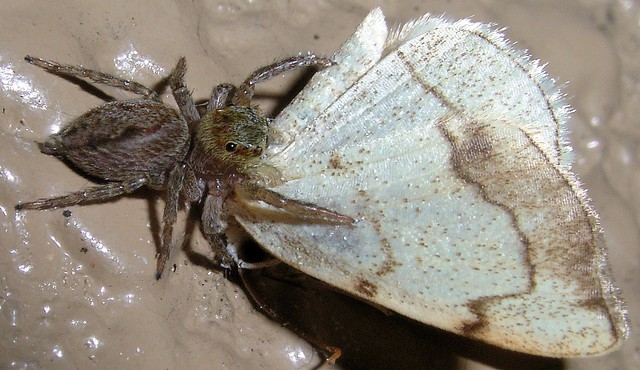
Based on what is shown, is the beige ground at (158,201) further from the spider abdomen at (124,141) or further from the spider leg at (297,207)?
the spider leg at (297,207)

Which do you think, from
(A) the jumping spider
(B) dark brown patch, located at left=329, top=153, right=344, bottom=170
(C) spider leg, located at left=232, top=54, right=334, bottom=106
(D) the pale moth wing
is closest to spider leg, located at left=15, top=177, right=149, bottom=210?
(A) the jumping spider

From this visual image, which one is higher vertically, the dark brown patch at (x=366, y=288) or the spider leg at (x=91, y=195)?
the spider leg at (x=91, y=195)

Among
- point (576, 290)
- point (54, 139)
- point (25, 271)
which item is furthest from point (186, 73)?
point (576, 290)

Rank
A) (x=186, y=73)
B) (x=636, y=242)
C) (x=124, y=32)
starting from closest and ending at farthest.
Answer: (x=124, y=32) < (x=186, y=73) < (x=636, y=242)

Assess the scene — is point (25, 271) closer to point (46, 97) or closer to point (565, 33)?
point (46, 97)

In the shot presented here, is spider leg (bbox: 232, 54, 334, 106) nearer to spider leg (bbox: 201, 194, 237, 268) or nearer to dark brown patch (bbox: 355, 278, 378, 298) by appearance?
spider leg (bbox: 201, 194, 237, 268)

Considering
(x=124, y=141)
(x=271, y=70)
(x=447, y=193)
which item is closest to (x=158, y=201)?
(x=124, y=141)

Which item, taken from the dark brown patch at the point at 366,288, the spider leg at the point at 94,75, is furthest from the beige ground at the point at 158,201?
the dark brown patch at the point at 366,288

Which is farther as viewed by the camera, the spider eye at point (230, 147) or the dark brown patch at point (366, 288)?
the spider eye at point (230, 147)
